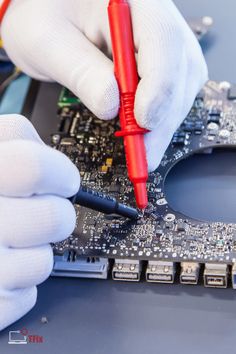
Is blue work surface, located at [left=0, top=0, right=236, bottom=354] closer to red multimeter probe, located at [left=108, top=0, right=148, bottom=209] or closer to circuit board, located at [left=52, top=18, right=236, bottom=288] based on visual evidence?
circuit board, located at [left=52, top=18, right=236, bottom=288]

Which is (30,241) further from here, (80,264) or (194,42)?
(194,42)

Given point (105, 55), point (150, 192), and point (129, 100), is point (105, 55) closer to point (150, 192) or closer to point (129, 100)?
point (129, 100)

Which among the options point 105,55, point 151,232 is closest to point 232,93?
point 105,55

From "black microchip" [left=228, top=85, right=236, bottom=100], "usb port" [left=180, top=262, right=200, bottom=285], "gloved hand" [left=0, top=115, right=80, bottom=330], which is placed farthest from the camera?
"black microchip" [left=228, top=85, right=236, bottom=100]

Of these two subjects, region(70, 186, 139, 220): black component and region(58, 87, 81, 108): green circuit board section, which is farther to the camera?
region(58, 87, 81, 108): green circuit board section

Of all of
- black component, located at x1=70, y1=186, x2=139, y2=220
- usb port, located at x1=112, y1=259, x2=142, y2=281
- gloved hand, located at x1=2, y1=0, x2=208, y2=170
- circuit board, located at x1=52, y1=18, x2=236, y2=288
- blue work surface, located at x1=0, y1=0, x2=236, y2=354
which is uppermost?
gloved hand, located at x1=2, y1=0, x2=208, y2=170

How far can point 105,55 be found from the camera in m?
1.43

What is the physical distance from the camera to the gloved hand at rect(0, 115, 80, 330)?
1.09 m

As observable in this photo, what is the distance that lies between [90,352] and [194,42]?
705 millimetres

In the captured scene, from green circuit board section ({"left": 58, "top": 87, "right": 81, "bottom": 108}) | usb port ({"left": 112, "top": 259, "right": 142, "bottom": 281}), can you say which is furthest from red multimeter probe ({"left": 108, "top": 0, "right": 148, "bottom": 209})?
green circuit board section ({"left": 58, "top": 87, "right": 81, "bottom": 108})

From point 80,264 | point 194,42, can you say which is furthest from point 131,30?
point 80,264

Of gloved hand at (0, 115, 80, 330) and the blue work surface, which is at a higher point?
gloved hand at (0, 115, 80, 330)

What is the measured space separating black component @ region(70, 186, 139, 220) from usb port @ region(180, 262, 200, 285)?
5.4 inches

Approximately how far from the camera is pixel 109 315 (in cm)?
118
